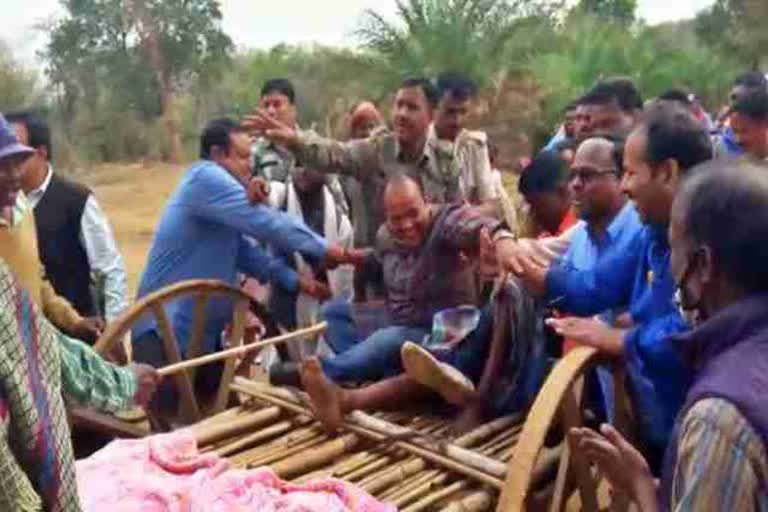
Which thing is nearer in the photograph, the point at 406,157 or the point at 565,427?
the point at 565,427

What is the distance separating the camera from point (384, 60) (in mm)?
16062

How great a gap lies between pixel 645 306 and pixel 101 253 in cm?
245

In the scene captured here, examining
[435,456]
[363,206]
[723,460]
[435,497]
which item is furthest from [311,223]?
[723,460]

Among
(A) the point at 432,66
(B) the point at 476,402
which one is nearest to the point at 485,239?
(B) the point at 476,402

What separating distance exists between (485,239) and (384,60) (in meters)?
12.9

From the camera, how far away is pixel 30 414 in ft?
6.66

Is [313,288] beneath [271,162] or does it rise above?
beneath

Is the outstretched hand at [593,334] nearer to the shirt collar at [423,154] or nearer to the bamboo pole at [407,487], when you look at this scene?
the bamboo pole at [407,487]

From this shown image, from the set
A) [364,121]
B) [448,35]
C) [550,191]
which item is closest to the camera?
[550,191]

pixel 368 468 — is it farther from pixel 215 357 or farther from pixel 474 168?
pixel 474 168

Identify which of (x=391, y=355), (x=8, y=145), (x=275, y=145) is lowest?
(x=391, y=355)

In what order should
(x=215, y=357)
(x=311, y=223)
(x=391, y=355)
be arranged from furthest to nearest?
(x=311, y=223) < (x=391, y=355) < (x=215, y=357)

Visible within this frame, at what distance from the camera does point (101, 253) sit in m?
4.25

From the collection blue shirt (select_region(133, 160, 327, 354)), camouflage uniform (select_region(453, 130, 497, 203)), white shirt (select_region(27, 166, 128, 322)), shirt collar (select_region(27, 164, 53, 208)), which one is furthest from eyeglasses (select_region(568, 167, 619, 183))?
shirt collar (select_region(27, 164, 53, 208))
